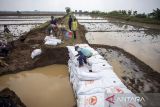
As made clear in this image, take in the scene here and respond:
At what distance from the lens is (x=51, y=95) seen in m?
4.84

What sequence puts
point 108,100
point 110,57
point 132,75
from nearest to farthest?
point 108,100, point 132,75, point 110,57

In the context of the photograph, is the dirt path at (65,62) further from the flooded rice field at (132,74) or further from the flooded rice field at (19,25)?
the flooded rice field at (19,25)

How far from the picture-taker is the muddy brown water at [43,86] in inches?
180

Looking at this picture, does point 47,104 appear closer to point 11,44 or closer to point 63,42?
point 63,42

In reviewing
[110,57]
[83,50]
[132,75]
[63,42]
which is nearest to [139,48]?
[110,57]

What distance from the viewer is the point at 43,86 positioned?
17.6 feet

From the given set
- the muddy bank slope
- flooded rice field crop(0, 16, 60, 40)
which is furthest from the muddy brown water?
flooded rice field crop(0, 16, 60, 40)

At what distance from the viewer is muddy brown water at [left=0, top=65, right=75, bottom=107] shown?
15.0ft

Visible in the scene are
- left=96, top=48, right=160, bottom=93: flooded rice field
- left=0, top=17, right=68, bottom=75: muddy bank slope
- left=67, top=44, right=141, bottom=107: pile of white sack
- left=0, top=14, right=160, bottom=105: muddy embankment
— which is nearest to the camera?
left=67, top=44, right=141, bottom=107: pile of white sack

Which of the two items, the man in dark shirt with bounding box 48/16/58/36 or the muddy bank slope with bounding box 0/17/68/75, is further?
the man in dark shirt with bounding box 48/16/58/36

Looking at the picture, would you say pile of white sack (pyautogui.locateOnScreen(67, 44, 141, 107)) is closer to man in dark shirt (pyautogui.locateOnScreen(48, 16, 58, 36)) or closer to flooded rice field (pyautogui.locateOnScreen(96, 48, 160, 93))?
flooded rice field (pyautogui.locateOnScreen(96, 48, 160, 93))

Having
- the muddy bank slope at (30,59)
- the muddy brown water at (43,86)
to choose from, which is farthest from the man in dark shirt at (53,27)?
the muddy brown water at (43,86)

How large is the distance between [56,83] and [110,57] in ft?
11.5

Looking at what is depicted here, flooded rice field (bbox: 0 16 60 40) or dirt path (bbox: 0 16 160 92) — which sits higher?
flooded rice field (bbox: 0 16 60 40)
